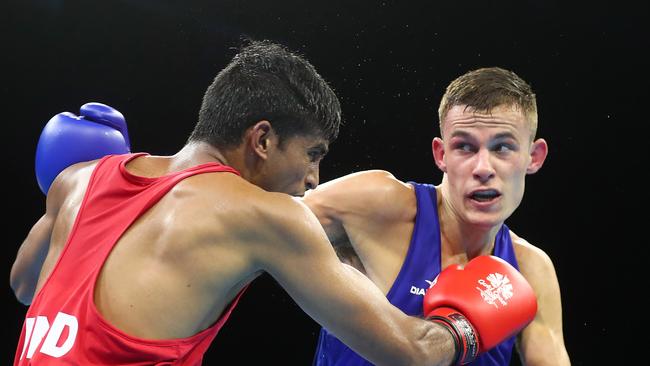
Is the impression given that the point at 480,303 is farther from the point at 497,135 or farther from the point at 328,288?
the point at 328,288

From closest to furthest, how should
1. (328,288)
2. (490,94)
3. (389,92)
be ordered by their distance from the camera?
(328,288) < (490,94) < (389,92)

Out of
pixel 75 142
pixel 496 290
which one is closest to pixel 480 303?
pixel 496 290

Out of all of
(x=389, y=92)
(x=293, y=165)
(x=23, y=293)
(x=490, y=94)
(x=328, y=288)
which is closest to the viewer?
(x=328, y=288)

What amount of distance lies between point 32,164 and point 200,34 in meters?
1.29

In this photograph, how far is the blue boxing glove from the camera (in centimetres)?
213

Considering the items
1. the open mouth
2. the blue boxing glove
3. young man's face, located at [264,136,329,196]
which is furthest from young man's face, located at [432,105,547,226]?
the blue boxing glove

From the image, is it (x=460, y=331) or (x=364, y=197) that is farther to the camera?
(x=364, y=197)

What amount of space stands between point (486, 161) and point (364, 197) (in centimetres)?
37

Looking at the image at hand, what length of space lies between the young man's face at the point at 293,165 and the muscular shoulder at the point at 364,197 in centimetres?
49

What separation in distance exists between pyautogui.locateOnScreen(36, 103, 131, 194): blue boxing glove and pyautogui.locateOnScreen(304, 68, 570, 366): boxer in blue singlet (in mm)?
628

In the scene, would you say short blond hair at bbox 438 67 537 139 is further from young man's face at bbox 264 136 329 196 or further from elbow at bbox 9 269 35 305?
elbow at bbox 9 269 35 305

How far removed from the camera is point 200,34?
474cm

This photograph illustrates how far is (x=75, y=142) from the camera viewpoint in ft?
7.04

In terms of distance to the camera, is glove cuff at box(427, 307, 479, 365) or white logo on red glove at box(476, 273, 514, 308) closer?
glove cuff at box(427, 307, 479, 365)
